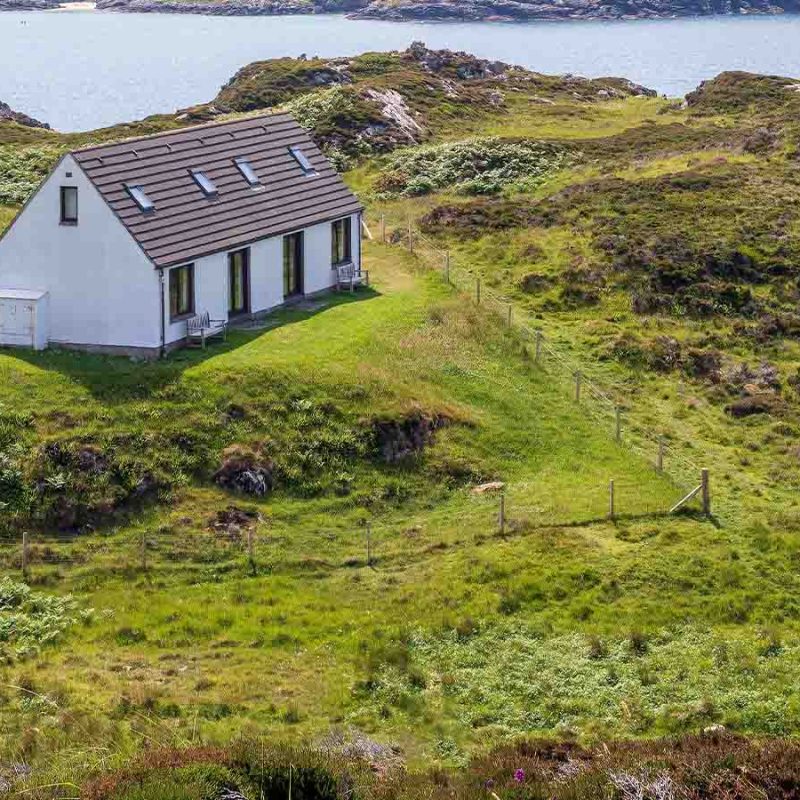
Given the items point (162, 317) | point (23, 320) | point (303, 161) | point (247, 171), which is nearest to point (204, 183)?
point (247, 171)

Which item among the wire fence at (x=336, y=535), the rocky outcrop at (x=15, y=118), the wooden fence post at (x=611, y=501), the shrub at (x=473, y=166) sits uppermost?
the rocky outcrop at (x=15, y=118)

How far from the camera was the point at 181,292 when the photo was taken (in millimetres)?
39344

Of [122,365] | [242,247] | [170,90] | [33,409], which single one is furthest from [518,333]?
[170,90]

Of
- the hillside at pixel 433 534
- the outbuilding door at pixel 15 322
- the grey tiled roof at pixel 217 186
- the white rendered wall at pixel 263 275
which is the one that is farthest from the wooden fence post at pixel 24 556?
the grey tiled roof at pixel 217 186

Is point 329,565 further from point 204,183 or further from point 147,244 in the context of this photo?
point 204,183

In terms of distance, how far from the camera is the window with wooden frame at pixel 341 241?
155 feet

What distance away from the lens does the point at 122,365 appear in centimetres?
3731

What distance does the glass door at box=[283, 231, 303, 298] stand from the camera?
147 feet

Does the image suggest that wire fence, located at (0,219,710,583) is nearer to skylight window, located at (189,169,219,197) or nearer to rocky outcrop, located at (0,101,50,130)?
skylight window, located at (189,169,219,197)

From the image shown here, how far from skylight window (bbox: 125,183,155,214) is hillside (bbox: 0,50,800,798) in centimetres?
415

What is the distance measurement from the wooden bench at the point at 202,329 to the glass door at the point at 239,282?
1.74 metres

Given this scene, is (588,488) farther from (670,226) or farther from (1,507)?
(670,226)

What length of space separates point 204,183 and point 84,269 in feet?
16.7

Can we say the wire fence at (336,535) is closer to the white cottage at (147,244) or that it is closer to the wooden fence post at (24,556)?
the wooden fence post at (24,556)
